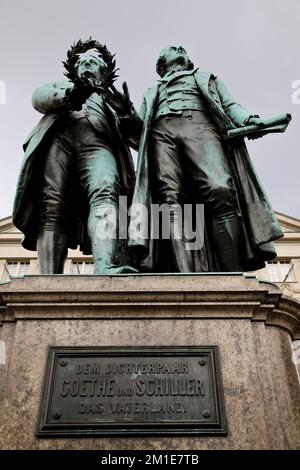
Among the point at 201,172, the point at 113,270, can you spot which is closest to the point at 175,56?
the point at 201,172

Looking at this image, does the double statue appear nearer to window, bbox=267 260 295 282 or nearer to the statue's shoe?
the statue's shoe

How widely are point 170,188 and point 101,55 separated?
6.06 feet

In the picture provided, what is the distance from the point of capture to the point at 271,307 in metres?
3.66

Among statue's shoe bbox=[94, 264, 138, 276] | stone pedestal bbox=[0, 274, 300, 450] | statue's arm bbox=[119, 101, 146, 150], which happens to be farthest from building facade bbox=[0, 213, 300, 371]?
stone pedestal bbox=[0, 274, 300, 450]

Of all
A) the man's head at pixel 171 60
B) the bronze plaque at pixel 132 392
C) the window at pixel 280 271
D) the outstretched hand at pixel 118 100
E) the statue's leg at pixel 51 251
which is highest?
the window at pixel 280 271

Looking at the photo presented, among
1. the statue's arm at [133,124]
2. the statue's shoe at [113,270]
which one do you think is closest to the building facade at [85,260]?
the statue's arm at [133,124]

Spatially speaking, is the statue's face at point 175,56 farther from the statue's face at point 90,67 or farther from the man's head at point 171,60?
the statue's face at point 90,67

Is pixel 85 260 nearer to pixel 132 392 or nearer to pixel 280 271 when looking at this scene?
pixel 280 271

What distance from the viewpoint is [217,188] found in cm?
486

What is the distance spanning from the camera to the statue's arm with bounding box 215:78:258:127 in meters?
5.36

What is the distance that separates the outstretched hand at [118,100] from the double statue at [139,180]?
1cm

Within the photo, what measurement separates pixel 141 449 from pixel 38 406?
69 centimetres

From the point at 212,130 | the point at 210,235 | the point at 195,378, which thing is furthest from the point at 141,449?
the point at 212,130

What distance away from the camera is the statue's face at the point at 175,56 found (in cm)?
637
